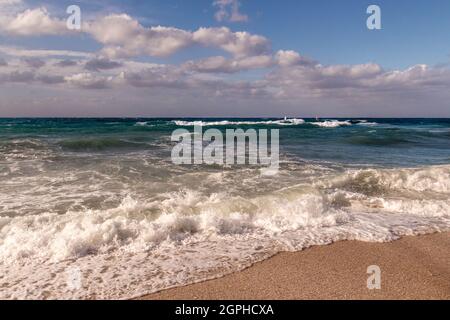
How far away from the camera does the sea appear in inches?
172

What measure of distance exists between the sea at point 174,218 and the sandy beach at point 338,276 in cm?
23

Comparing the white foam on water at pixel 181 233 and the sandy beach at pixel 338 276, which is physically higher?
the white foam on water at pixel 181 233

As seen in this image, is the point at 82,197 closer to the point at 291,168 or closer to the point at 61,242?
the point at 61,242

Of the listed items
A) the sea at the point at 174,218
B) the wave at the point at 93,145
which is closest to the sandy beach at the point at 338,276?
the sea at the point at 174,218

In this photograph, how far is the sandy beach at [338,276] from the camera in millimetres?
3857

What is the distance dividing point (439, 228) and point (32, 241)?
6555mm

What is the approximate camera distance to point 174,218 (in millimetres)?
5910

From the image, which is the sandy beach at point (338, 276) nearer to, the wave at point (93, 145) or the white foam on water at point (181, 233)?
the white foam on water at point (181, 233)

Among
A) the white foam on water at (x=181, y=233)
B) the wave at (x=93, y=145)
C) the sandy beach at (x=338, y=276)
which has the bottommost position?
the sandy beach at (x=338, y=276)

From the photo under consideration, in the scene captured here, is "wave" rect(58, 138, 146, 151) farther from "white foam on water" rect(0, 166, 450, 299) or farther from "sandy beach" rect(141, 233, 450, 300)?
"sandy beach" rect(141, 233, 450, 300)

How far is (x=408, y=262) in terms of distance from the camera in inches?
186

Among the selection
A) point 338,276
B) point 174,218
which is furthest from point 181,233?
point 338,276

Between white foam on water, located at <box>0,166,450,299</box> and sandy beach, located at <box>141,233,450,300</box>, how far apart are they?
24 centimetres

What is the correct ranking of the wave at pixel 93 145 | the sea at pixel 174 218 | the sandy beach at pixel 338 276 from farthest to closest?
the wave at pixel 93 145
the sea at pixel 174 218
the sandy beach at pixel 338 276
